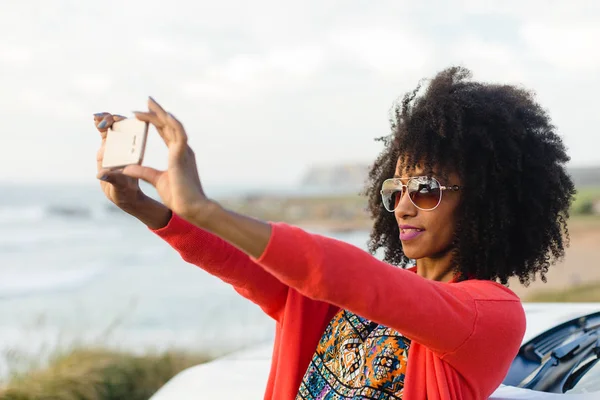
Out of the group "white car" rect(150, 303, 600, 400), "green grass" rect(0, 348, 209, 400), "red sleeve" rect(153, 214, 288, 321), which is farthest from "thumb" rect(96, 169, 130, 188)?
"green grass" rect(0, 348, 209, 400)

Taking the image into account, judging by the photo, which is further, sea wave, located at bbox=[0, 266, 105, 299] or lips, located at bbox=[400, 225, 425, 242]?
sea wave, located at bbox=[0, 266, 105, 299]

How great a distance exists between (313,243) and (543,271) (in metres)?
0.95

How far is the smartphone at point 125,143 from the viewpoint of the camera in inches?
52.7

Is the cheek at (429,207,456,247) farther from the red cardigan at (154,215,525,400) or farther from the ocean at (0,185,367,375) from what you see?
the ocean at (0,185,367,375)

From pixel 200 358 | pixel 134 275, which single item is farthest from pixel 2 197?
pixel 200 358

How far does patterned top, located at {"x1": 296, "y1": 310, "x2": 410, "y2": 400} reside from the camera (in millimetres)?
1647

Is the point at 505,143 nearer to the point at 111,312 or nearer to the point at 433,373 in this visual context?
the point at 433,373

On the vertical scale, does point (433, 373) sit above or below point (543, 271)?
below

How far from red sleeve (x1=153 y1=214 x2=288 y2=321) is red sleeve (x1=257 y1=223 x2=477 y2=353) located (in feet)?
1.89

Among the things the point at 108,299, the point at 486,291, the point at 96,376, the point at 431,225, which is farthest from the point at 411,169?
the point at 108,299

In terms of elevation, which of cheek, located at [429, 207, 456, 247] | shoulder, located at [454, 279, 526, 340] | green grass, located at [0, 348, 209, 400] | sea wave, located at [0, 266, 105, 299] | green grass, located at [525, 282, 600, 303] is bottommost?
green grass, located at [0, 348, 209, 400]

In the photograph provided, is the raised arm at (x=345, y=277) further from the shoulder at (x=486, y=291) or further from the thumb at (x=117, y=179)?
the thumb at (x=117, y=179)

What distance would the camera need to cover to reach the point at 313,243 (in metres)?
1.23

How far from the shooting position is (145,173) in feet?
4.25
